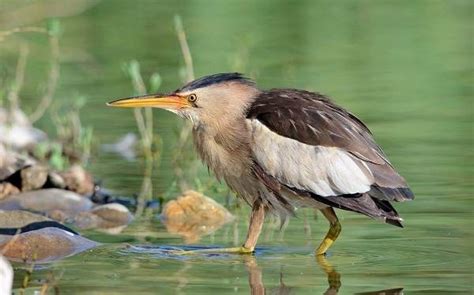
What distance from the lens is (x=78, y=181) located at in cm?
1163

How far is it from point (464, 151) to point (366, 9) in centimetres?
1132

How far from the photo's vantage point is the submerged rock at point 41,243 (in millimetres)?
8961

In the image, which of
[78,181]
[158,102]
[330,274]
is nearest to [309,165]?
[330,274]

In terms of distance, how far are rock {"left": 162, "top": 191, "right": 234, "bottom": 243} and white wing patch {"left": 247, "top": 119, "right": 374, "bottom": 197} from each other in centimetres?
130

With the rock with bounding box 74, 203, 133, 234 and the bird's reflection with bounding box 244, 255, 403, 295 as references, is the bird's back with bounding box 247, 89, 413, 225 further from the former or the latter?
the rock with bounding box 74, 203, 133, 234

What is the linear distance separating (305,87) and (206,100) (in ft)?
21.4

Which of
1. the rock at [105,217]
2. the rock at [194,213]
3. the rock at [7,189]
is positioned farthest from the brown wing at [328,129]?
the rock at [7,189]

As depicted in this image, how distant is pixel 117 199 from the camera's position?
11.4 m

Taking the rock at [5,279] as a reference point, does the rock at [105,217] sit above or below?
below

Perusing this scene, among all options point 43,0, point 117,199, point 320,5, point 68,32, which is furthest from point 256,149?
point 320,5

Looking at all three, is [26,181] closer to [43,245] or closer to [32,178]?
[32,178]

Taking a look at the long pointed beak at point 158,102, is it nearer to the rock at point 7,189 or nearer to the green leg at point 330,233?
the green leg at point 330,233

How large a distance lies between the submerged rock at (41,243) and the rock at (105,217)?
2.37 ft

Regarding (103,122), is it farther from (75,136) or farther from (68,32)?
(68,32)
